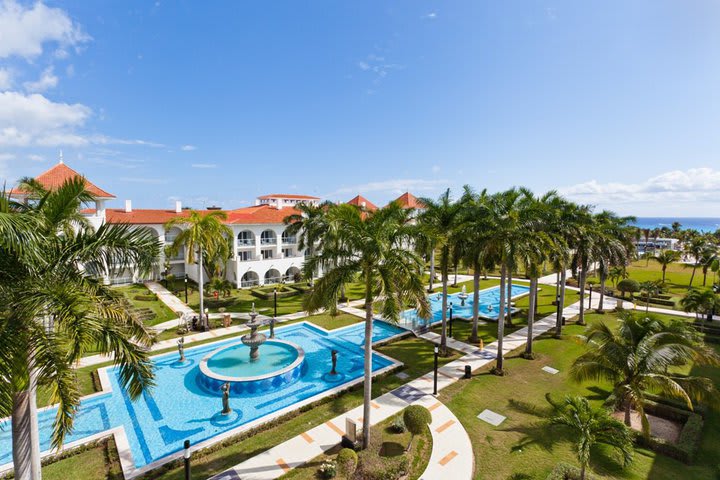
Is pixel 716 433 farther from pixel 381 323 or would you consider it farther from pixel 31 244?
pixel 31 244

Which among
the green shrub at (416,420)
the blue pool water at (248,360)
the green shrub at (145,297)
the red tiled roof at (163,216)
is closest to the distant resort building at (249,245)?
the red tiled roof at (163,216)

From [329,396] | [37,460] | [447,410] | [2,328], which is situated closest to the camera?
[2,328]

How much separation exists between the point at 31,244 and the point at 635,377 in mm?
18683

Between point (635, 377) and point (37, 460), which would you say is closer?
point (37, 460)

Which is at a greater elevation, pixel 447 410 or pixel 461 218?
pixel 461 218

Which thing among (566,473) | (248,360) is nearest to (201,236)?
(248,360)

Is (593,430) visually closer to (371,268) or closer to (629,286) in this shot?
(371,268)

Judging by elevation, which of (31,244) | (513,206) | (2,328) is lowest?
(2,328)

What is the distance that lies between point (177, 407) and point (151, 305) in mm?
19974

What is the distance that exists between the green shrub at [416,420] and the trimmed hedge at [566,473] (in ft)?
14.1

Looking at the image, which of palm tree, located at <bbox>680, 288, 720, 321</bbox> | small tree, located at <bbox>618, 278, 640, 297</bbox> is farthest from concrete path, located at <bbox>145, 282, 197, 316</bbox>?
small tree, located at <bbox>618, 278, 640, 297</bbox>

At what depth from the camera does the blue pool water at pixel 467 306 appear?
29.3 metres

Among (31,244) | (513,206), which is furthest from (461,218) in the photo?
(31,244)

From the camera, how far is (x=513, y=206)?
20219mm
